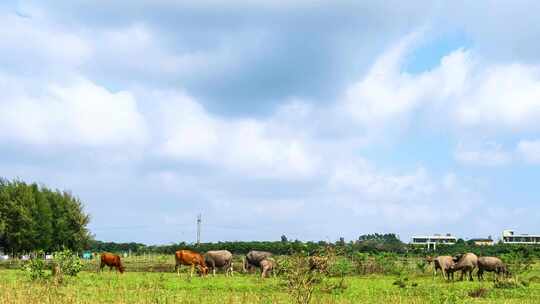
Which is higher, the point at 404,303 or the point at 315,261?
A: the point at 315,261

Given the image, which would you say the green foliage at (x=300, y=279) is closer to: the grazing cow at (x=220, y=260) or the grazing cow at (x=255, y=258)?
the grazing cow at (x=255, y=258)

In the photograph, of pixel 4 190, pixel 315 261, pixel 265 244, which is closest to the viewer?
pixel 315 261

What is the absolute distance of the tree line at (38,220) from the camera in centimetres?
6178

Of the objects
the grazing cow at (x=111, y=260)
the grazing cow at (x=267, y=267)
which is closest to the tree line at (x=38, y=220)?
the grazing cow at (x=111, y=260)

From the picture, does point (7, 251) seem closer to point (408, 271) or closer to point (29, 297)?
point (408, 271)

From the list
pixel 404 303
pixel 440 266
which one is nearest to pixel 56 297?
pixel 404 303

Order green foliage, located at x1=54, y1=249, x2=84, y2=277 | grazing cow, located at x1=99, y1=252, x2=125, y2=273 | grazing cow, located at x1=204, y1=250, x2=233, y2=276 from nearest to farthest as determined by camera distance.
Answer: green foliage, located at x1=54, y1=249, x2=84, y2=277
grazing cow, located at x1=99, y1=252, x2=125, y2=273
grazing cow, located at x1=204, y1=250, x2=233, y2=276

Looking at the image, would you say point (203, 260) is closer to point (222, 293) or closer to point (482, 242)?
point (222, 293)

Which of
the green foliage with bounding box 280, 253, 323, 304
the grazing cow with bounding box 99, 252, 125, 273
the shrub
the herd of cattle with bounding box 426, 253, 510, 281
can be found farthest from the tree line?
the green foliage with bounding box 280, 253, 323, 304

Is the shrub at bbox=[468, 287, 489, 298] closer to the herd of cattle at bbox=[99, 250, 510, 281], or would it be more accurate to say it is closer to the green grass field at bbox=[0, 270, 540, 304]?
the green grass field at bbox=[0, 270, 540, 304]

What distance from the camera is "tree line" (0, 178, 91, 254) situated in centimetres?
6178

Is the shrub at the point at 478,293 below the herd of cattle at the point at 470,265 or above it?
below

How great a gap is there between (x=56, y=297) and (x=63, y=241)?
54.5 m

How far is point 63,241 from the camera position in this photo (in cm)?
6694
